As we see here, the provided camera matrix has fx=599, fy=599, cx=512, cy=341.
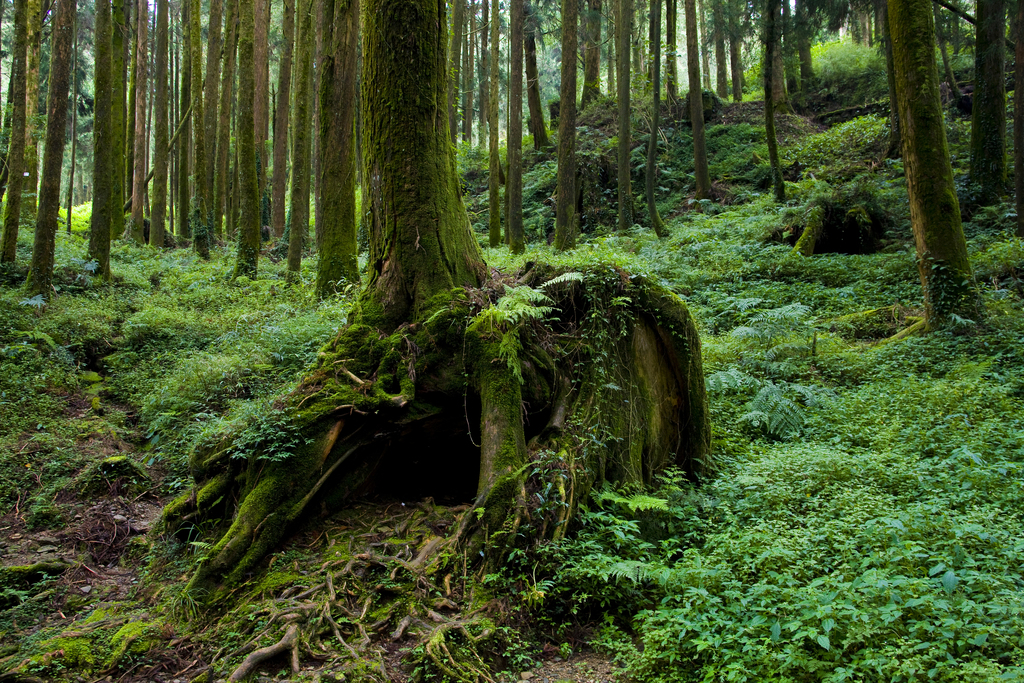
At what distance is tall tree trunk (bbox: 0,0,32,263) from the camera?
11336 millimetres

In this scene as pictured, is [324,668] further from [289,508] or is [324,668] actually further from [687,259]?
[687,259]

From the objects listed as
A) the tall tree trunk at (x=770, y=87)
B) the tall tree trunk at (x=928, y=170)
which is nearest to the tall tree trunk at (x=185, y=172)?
the tall tree trunk at (x=770, y=87)

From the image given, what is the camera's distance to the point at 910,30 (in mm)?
9773

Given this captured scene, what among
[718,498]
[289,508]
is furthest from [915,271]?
[289,508]

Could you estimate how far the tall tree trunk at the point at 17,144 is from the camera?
37.2 ft

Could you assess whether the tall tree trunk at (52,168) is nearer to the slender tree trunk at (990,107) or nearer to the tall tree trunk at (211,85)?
the tall tree trunk at (211,85)

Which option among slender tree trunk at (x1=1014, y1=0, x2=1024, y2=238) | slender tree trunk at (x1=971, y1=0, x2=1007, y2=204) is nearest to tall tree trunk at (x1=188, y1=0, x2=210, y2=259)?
slender tree trunk at (x1=1014, y1=0, x2=1024, y2=238)

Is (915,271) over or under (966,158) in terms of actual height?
under

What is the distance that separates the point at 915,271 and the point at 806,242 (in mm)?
2546

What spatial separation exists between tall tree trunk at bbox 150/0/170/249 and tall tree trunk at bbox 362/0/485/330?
607 inches

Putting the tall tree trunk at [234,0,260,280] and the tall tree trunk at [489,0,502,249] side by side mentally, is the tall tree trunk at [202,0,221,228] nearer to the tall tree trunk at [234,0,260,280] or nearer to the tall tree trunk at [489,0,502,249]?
the tall tree trunk at [234,0,260,280]

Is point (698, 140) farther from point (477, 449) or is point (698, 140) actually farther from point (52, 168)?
point (52, 168)

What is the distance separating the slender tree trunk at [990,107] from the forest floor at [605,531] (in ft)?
15.9

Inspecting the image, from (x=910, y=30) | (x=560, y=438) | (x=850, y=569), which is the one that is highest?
(x=910, y=30)
